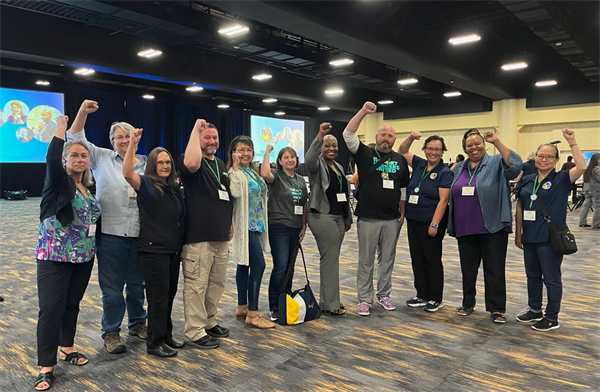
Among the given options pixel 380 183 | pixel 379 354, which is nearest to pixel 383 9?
pixel 380 183

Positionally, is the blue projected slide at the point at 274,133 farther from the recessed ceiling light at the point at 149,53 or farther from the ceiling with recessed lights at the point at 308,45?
the recessed ceiling light at the point at 149,53

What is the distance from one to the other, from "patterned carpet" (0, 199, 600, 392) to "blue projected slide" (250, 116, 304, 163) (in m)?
15.7

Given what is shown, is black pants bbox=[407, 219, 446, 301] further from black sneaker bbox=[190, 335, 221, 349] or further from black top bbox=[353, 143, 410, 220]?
black sneaker bbox=[190, 335, 221, 349]

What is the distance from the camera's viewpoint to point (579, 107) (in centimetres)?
1484

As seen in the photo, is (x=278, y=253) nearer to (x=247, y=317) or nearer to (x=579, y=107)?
(x=247, y=317)

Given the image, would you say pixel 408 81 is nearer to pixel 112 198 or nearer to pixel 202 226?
pixel 202 226

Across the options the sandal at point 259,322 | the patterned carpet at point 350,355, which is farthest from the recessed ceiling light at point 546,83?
the sandal at point 259,322

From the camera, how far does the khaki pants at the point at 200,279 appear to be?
105 inches

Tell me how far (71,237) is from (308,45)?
32.7 ft

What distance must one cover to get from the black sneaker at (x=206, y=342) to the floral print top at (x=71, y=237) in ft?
2.89

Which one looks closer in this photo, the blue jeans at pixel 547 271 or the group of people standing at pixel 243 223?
the group of people standing at pixel 243 223

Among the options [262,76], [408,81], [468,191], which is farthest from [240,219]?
[408,81]

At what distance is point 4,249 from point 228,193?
16.4ft

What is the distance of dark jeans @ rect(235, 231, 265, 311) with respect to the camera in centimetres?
305
